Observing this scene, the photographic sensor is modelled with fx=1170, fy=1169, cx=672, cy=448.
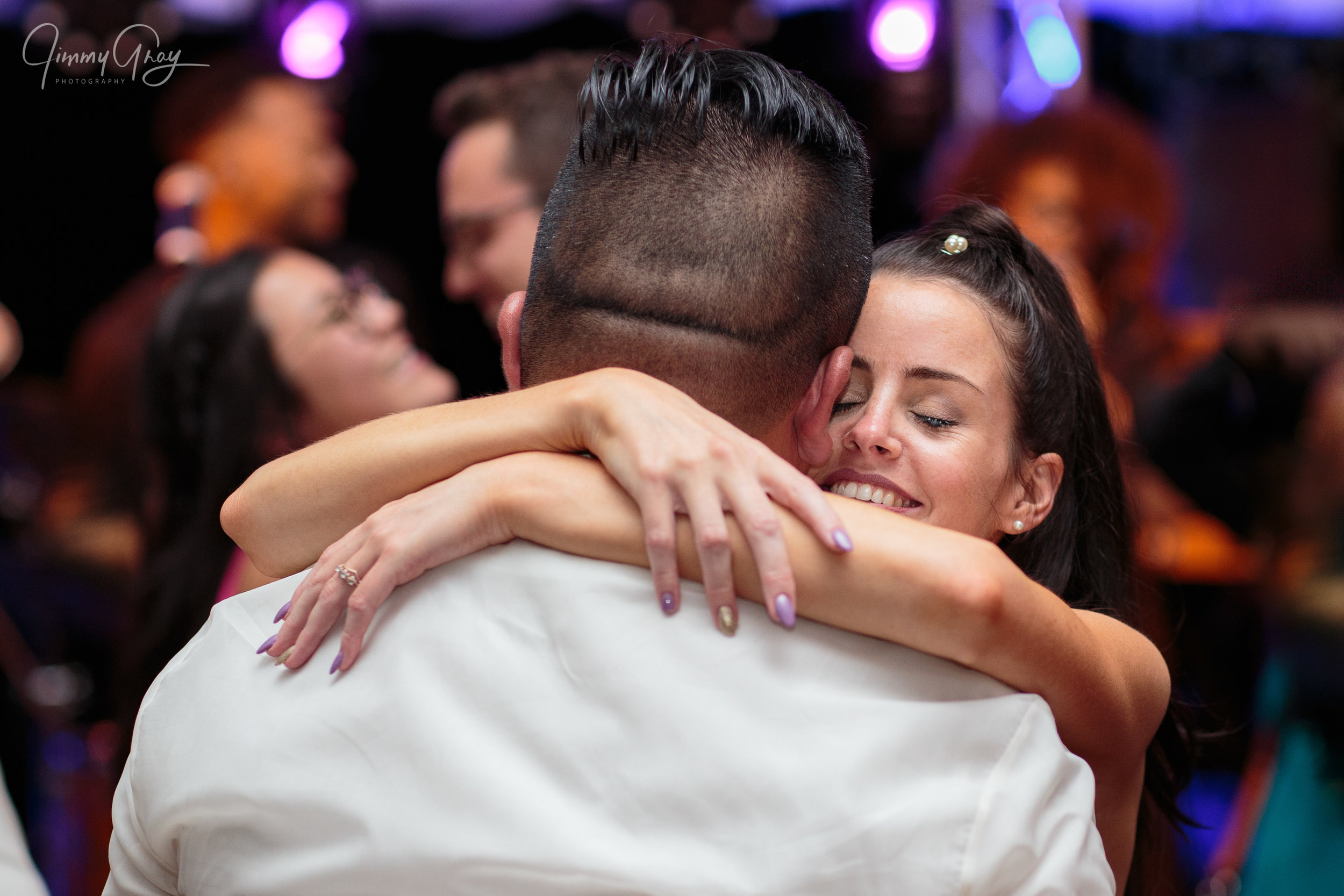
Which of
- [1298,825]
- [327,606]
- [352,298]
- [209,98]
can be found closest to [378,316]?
[352,298]

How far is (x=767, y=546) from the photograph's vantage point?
986mm

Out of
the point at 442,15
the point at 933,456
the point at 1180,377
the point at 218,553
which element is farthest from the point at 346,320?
the point at 442,15

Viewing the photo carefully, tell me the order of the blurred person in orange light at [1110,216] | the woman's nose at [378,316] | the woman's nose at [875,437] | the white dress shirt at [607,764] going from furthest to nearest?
1. the blurred person in orange light at [1110,216]
2. the woman's nose at [378,316]
3. the woman's nose at [875,437]
4. the white dress shirt at [607,764]

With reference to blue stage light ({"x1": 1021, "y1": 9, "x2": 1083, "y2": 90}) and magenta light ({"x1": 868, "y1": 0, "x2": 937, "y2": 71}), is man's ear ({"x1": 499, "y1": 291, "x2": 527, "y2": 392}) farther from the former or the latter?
blue stage light ({"x1": 1021, "y1": 9, "x2": 1083, "y2": 90})

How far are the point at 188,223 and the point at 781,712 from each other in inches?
137

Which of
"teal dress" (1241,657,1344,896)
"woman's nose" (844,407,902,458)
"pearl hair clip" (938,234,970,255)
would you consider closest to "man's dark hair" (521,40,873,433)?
"woman's nose" (844,407,902,458)

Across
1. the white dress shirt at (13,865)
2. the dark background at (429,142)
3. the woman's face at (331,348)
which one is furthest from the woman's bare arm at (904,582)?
the dark background at (429,142)

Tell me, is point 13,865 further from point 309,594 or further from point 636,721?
point 636,721

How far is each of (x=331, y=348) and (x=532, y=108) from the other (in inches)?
26.8

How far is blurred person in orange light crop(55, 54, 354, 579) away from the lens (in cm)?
367

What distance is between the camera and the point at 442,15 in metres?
5.78

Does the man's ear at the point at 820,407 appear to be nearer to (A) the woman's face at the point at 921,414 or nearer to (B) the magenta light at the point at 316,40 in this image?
(A) the woman's face at the point at 921,414

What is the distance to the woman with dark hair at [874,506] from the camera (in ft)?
3.26

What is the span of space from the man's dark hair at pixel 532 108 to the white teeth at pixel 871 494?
48.1 inches
